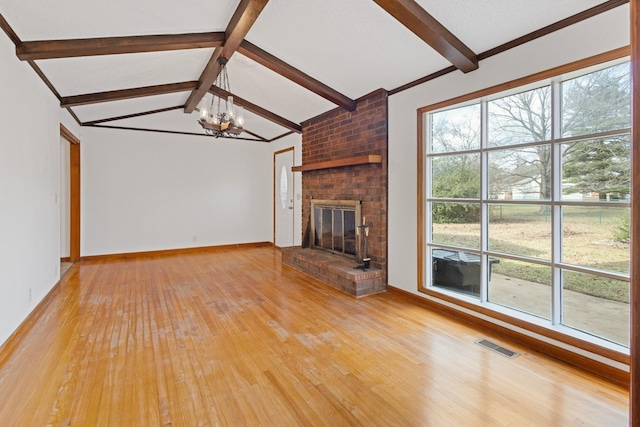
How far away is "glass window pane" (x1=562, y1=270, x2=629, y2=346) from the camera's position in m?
2.28

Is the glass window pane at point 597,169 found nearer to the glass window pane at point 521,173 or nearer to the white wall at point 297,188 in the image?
the glass window pane at point 521,173

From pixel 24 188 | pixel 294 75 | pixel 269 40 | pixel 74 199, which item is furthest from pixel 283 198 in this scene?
pixel 24 188

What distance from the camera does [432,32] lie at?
271 cm

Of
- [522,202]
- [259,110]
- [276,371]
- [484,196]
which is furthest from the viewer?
[259,110]

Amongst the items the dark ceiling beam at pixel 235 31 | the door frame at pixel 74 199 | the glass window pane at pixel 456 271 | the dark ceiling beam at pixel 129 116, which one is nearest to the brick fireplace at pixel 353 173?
the glass window pane at pixel 456 271

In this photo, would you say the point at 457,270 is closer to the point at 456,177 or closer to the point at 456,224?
the point at 456,224

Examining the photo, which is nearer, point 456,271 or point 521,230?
point 521,230

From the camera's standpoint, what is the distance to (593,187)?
238cm

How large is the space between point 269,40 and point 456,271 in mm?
3174

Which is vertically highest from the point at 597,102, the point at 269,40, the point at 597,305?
the point at 269,40

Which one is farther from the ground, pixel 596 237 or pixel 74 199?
pixel 74 199

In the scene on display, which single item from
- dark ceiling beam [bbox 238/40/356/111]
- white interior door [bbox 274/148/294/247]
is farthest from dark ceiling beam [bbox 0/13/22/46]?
white interior door [bbox 274/148/294/247]

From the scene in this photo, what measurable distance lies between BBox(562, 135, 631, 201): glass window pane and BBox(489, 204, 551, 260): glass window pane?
0.26m

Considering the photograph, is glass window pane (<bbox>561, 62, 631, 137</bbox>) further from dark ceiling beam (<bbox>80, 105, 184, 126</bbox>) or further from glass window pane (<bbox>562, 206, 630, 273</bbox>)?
dark ceiling beam (<bbox>80, 105, 184, 126</bbox>)
